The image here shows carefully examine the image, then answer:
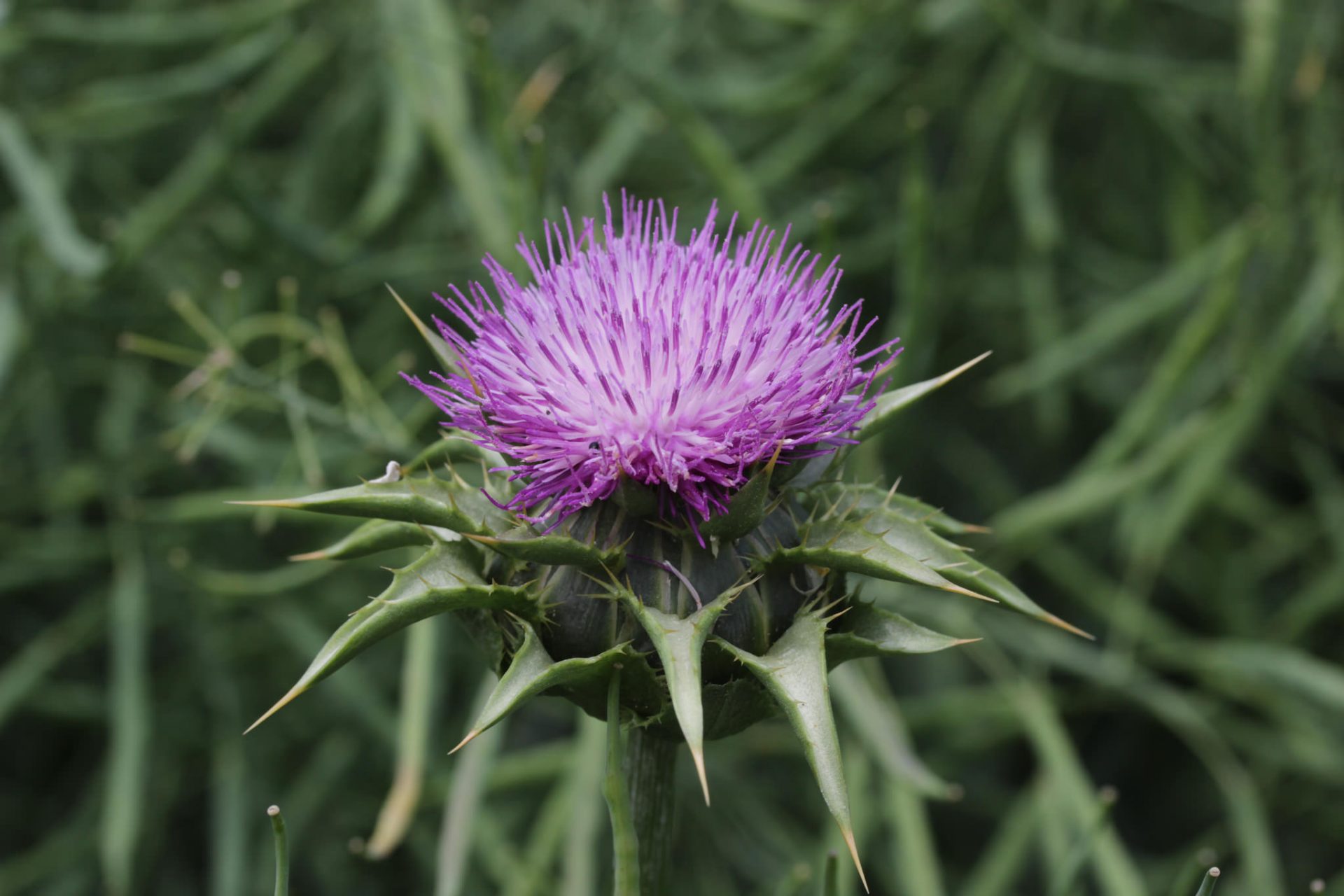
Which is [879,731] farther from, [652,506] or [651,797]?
[652,506]

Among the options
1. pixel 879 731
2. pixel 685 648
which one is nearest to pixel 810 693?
pixel 685 648

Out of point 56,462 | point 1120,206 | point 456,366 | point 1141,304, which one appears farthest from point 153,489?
point 1120,206

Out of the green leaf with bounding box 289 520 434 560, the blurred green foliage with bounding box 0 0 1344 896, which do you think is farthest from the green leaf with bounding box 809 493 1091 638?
the blurred green foliage with bounding box 0 0 1344 896

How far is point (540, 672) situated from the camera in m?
1.01

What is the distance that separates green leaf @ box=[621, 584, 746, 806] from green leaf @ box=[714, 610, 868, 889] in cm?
4

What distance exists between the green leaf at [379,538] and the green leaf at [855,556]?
0.31m

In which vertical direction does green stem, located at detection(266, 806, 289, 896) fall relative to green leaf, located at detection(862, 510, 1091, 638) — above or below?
below

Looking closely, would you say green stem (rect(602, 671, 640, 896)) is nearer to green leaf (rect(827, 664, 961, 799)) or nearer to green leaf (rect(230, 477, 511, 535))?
green leaf (rect(230, 477, 511, 535))

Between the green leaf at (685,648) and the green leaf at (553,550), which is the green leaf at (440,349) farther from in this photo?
the green leaf at (685,648)

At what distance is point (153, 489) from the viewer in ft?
8.75

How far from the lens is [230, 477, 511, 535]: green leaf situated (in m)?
1.01

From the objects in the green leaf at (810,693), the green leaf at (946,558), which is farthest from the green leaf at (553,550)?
the green leaf at (946,558)

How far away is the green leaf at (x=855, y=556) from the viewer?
102cm

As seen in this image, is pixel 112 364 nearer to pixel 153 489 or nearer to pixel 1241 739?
pixel 153 489
